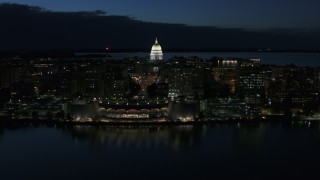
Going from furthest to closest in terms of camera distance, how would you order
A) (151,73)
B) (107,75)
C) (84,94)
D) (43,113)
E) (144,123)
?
(151,73) < (107,75) < (84,94) < (43,113) < (144,123)

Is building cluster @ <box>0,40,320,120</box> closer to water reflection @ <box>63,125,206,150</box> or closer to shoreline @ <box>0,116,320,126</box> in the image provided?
shoreline @ <box>0,116,320,126</box>

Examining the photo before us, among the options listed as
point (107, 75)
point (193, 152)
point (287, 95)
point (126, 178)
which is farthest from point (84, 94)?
point (126, 178)

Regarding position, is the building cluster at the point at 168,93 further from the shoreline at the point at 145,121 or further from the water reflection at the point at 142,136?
the water reflection at the point at 142,136

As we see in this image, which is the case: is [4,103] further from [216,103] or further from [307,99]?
[307,99]

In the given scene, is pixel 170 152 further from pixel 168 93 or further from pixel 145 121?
pixel 168 93

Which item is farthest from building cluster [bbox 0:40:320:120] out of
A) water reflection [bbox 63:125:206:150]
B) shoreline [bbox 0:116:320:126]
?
water reflection [bbox 63:125:206:150]

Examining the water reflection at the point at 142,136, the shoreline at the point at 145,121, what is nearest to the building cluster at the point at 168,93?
the shoreline at the point at 145,121
